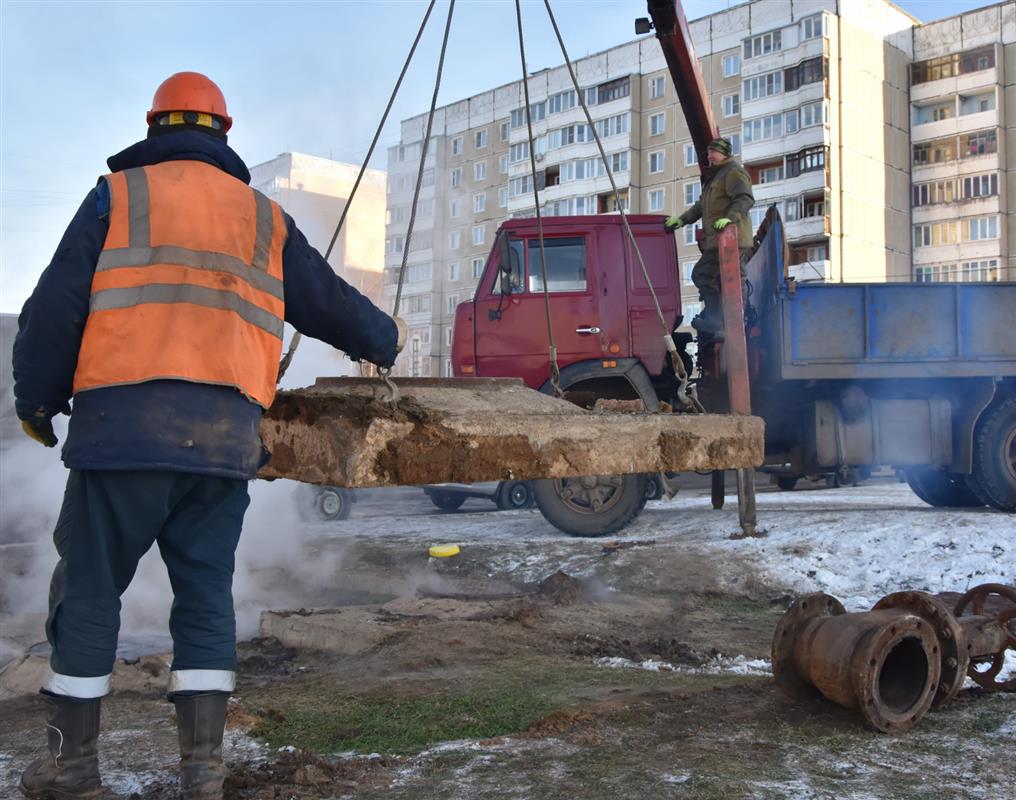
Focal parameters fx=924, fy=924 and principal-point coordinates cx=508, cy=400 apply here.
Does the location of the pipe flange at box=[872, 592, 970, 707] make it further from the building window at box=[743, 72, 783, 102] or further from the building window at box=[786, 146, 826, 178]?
the building window at box=[743, 72, 783, 102]

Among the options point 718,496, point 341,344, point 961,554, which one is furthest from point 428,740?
point 718,496

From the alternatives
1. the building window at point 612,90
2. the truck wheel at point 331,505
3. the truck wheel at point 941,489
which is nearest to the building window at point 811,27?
the building window at point 612,90

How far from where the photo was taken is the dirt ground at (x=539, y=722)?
271cm

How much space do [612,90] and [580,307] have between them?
3931 cm

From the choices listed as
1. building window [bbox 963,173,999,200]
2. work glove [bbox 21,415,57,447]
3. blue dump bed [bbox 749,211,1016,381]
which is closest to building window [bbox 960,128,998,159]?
building window [bbox 963,173,999,200]

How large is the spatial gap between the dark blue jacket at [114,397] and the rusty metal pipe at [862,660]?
7.00 ft

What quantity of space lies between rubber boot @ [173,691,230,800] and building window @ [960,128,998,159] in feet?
137

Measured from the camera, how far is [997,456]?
27.1ft

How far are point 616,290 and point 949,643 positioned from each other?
4988 millimetres

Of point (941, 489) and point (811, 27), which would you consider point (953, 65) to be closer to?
point (811, 27)

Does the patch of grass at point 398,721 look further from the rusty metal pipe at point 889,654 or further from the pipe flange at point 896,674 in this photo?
the pipe flange at point 896,674

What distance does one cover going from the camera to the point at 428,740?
3150 millimetres

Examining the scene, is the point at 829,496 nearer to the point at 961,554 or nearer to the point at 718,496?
the point at 718,496

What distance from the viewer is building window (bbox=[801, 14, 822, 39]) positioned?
36.1 metres
